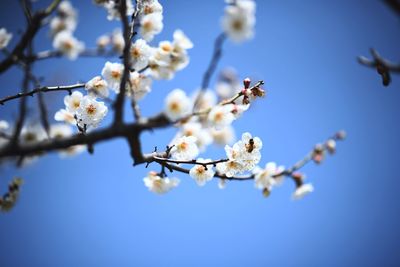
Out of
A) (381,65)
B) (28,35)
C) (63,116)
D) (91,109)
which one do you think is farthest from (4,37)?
(381,65)

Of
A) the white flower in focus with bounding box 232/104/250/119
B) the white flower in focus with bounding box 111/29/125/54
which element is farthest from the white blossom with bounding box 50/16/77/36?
the white flower in focus with bounding box 232/104/250/119

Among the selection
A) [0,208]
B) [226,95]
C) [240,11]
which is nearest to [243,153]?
[226,95]

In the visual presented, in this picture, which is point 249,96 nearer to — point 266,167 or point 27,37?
point 266,167

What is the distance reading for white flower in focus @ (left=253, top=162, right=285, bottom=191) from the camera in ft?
10.5

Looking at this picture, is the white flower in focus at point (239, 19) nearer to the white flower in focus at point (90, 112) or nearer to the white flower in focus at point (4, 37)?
the white flower in focus at point (90, 112)

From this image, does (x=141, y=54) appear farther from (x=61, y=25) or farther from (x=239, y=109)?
(x=61, y=25)

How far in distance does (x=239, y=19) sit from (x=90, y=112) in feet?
5.65

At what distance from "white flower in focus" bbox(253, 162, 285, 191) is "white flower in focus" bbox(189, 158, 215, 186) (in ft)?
2.06

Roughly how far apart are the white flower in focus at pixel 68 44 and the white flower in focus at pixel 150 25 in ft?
9.07

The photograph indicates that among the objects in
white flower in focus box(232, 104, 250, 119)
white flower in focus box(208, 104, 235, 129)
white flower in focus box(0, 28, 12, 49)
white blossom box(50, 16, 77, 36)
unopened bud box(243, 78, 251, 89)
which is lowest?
white flower in focus box(208, 104, 235, 129)

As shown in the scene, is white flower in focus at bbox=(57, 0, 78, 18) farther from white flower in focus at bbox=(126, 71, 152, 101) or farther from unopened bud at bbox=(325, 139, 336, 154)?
unopened bud at bbox=(325, 139, 336, 154)

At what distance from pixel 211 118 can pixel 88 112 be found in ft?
4.47

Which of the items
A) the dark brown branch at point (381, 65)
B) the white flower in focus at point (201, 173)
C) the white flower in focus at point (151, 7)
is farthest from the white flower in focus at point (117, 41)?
the dark brown branch at point (381, 65)

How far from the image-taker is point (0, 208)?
3.59 m
